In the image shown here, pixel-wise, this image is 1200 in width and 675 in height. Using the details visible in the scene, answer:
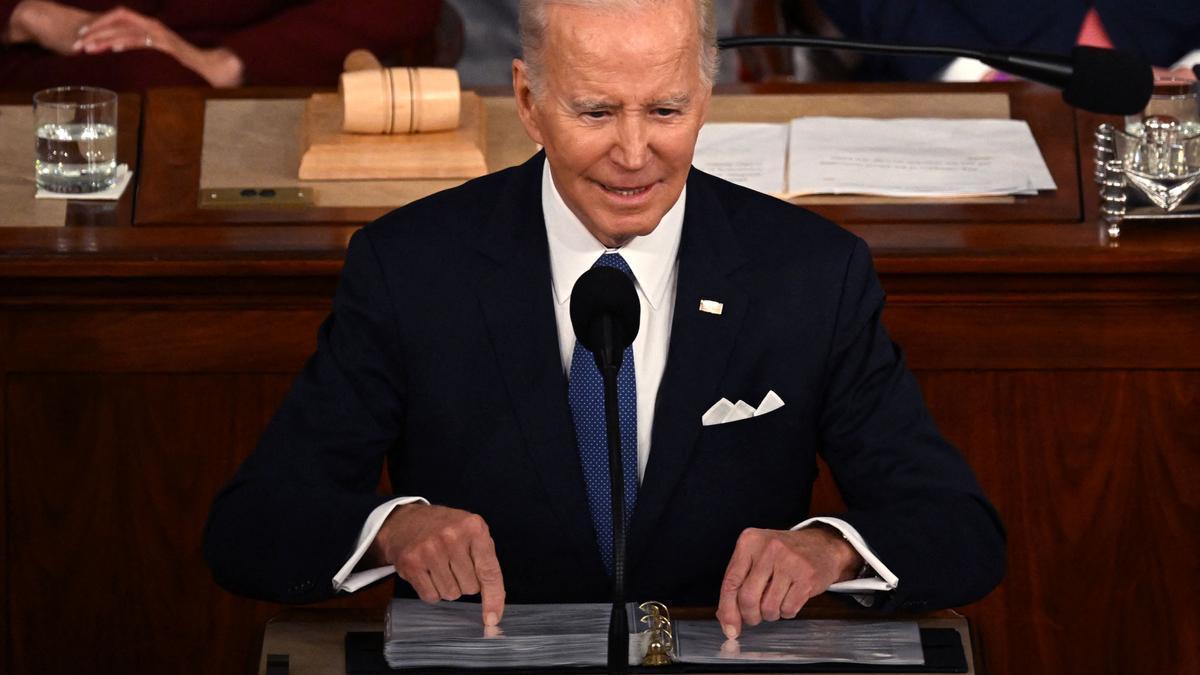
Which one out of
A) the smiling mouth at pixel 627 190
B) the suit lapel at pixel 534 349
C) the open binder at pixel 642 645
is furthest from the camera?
the suit lapel at pixel 534 349

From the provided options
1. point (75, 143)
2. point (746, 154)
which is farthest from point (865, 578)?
point (75, 143)

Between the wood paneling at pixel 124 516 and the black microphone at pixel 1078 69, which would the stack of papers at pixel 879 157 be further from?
the wood paneling at pixel 124 516

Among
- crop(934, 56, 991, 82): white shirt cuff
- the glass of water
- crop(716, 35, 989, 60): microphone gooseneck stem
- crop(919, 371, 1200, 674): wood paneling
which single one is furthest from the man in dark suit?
crop(934, 56, 991, 82): white shirt cuff

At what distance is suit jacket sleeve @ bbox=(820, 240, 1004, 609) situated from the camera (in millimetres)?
1804

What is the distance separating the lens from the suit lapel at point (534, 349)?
1.93 meters

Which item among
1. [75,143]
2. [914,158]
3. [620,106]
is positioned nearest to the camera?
[620,106]

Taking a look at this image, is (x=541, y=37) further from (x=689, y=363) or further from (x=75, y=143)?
(x=75, y=143)

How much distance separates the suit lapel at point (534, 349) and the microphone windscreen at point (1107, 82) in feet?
2.85

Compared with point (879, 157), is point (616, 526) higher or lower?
lower

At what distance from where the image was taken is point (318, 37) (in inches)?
151

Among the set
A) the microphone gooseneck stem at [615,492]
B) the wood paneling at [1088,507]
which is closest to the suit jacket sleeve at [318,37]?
the wood paneling at [1088,507]

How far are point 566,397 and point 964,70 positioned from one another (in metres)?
2.23

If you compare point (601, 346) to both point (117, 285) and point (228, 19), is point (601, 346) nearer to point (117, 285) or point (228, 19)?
point (117, 285)

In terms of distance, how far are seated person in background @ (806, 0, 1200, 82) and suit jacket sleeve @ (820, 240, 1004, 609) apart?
195 cm
